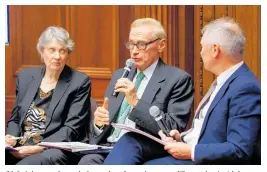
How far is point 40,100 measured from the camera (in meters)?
3.06

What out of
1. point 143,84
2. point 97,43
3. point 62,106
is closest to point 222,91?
point 143,84

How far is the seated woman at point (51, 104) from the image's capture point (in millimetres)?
3014

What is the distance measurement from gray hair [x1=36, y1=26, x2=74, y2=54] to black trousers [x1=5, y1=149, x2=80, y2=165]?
53 centimetres

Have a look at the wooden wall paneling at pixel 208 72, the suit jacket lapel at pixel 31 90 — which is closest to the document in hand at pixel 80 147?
the suit jacket lapel at pixel 31 90

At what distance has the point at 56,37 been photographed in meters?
3.04

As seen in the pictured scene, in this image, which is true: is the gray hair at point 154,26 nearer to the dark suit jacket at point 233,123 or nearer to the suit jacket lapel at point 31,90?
the dark suit jacket at point 233,123

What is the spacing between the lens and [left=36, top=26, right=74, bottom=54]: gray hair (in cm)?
305

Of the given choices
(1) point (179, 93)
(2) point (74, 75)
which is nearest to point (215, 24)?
(1) point (179, 93)

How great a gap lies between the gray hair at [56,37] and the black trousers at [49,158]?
0.53 meters

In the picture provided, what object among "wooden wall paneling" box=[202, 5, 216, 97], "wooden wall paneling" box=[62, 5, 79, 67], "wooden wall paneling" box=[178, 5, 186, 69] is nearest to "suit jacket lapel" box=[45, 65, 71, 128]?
"wooden wall paneling" box=[62, 5, 79, 67]

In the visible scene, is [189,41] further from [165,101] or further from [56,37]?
[56,37]

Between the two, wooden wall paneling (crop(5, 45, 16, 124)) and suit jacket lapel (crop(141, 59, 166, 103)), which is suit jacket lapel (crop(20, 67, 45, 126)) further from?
suit jacket lapel (crop(141, 59, 166, 103))
